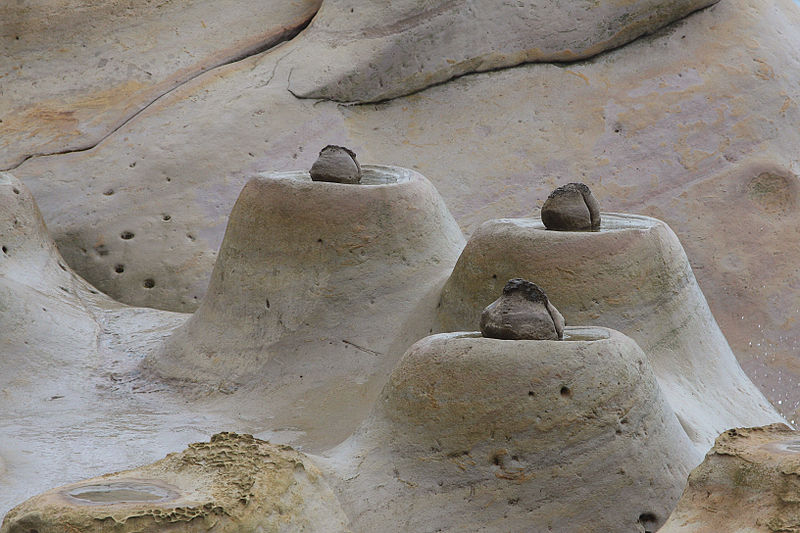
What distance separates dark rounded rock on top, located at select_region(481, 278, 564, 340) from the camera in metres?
4.07

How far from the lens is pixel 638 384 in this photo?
13.3 ft

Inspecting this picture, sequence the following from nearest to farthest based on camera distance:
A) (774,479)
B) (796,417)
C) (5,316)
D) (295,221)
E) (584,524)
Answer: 1. (774,479)
2. (584,524)
3. (295,221)
4. (5,316)
5. (796,417)

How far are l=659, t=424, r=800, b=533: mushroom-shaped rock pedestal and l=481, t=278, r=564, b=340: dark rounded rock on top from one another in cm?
71

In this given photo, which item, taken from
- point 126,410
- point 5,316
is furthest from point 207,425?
point 5,316

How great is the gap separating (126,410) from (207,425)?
1.59ft

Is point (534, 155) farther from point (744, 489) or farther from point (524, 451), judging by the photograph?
point (744, 489)

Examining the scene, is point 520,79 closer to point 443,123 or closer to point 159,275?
point 443,123

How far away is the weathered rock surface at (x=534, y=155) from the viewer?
760cm

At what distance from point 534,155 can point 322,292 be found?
285 centimetres

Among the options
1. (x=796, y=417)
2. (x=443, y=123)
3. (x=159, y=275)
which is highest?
(x=443, y=123)

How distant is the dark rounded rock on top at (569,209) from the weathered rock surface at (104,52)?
4005mm

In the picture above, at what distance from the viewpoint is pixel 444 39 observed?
27.3ft

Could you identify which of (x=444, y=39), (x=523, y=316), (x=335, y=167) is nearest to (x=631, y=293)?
(x=523, y=316)

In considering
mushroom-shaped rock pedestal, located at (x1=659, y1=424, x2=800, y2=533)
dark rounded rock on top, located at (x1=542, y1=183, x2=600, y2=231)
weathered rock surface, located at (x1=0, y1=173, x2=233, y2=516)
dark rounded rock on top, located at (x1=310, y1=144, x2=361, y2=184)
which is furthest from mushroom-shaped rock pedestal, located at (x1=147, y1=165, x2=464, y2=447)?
mushroom-shaped rock pedestal, located at (x1=659, y1=424, x2=800, y2=533)
